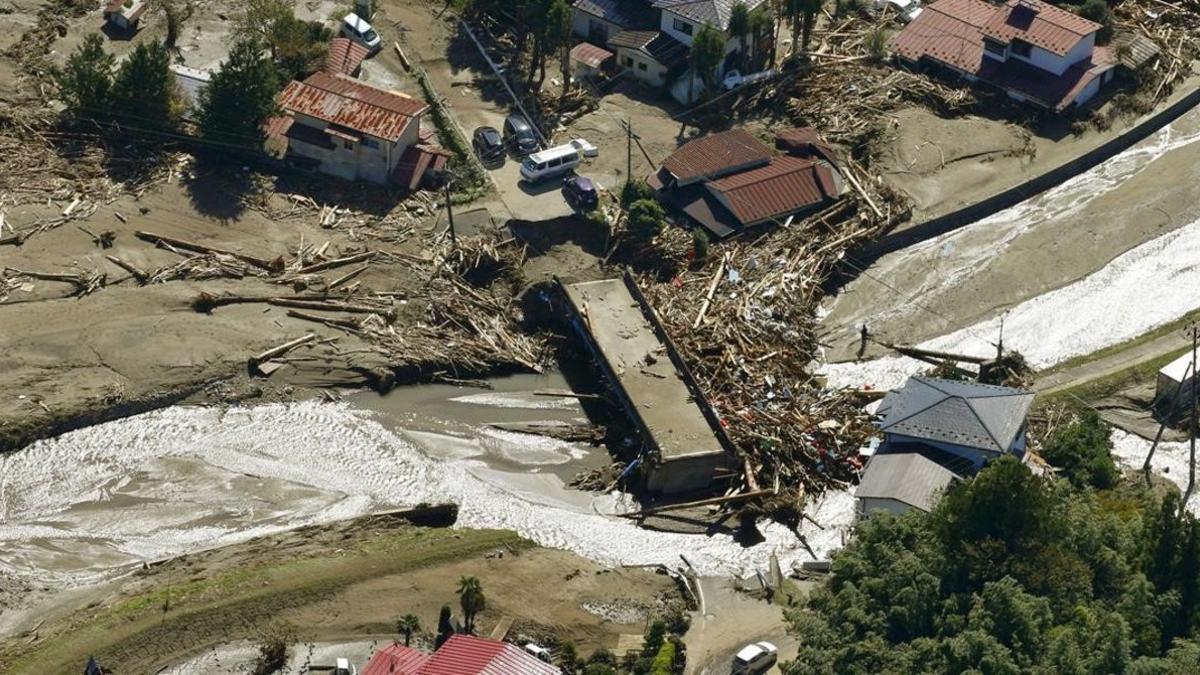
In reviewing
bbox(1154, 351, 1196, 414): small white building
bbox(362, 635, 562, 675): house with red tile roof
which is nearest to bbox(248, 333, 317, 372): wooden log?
bbox(362, 635, 562, 675): house with red tile roof

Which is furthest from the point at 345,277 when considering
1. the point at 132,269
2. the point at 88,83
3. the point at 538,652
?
the point at 538,652

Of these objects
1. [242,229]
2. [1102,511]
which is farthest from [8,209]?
[1102,511]

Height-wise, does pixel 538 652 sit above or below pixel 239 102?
below

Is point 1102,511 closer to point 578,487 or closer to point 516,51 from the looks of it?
point 578,487

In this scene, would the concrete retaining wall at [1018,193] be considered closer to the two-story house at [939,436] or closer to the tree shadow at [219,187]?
the two-story house at [939,436]

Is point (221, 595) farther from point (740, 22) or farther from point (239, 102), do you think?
point (740, 22)

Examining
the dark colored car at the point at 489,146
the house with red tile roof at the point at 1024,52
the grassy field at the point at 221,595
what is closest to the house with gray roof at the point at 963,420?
the grassy field at the point at 221,595

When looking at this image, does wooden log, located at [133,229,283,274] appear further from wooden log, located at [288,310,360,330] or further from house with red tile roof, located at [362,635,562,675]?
house with red tile roof, located at [362,635,562,675]
